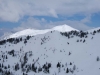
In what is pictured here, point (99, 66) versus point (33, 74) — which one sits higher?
point (99, 66)

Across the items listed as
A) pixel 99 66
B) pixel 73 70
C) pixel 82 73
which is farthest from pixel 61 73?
pixel 99 66

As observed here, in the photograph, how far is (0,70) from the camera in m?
185

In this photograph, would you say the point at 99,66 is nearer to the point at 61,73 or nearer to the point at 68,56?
the point at 61,73

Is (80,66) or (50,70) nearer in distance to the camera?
(80,66)

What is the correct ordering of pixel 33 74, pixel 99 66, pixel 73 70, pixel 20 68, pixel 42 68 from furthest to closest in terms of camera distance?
pixel 20 68 → pixel 42 68 → pixel 33 74 → pixel 73 70 → pixel 99 66

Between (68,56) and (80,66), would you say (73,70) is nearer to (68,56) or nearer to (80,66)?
A: (80,66)

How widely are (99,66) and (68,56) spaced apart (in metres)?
72.8

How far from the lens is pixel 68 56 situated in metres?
200

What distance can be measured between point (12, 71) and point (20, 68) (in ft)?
36.5

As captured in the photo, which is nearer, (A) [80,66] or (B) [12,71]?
(A) [80,66]

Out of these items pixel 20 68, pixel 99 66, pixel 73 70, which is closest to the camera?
pixel 99 66

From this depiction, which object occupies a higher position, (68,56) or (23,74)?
(68,56)

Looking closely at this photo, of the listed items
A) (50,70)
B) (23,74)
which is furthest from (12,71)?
(50,70)

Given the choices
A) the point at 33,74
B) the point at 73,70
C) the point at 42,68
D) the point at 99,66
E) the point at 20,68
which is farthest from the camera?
the point at 20,68
